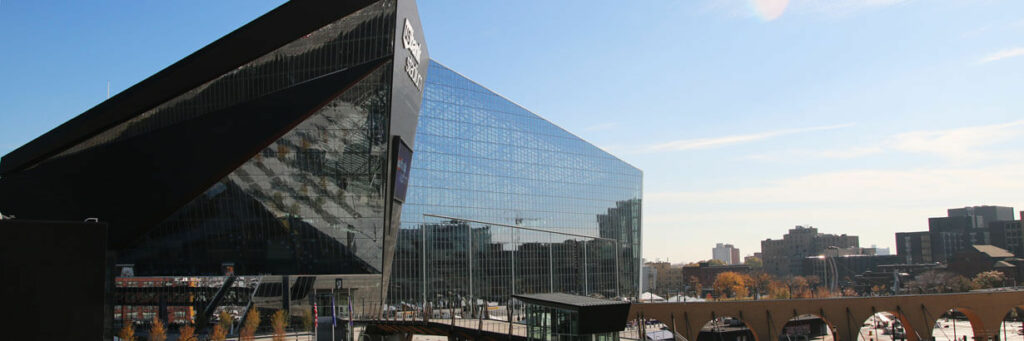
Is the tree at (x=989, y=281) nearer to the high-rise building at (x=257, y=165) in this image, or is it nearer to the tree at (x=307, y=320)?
the high-rise building at (x=257, y=165)

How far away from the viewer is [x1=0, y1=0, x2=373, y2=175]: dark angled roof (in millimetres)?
50406

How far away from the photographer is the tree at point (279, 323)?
50694mm

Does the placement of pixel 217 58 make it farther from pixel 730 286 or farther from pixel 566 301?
pixel 730 286

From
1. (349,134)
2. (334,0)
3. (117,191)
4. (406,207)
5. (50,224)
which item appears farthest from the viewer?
(406,207)

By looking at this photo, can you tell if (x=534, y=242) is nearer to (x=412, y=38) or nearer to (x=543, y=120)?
(x=543, y=120)

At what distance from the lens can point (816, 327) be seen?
10856 cm

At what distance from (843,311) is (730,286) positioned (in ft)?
316

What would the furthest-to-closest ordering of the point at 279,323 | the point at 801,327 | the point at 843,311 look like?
the point at 801,327, the point at 843,311, the point at 279,323

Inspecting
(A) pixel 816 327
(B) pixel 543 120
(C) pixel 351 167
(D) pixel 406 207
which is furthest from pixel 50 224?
(A) pixel 816 327

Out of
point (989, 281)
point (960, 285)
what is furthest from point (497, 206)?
point (989, 281)

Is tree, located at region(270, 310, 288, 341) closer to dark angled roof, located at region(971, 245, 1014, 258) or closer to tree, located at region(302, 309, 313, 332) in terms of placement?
tree, located at region(302, 309, 313, 332)

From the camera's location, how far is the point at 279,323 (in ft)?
176

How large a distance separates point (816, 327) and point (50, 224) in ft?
360

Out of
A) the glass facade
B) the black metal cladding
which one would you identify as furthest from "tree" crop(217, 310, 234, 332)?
the glass facade
